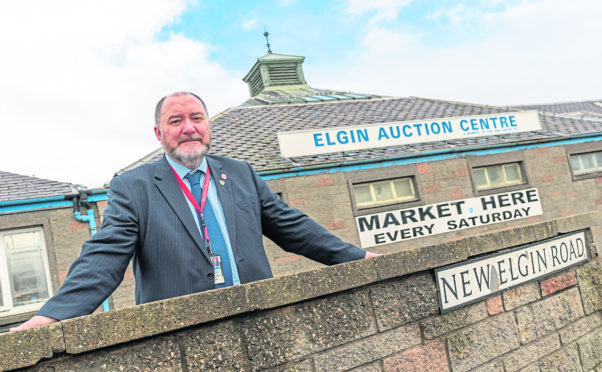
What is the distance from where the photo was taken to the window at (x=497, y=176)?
12781mm

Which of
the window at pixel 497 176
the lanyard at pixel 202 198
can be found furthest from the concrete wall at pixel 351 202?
the lanyard at pixel 202 198

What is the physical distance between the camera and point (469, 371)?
2811mm

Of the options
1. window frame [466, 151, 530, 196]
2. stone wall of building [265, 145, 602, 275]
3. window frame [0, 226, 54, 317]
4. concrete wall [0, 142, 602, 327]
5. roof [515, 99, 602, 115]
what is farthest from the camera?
roof [515, 99, 602, 115]

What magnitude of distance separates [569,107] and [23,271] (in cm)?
2756

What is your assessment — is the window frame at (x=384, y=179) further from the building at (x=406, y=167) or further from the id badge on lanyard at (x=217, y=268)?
the id badge on lanyard at (x=217, y=268)

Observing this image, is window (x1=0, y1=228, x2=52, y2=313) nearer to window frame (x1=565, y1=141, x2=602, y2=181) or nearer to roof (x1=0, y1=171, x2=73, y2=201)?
roof (x1=0, y1=171, x2=73, y2=201)

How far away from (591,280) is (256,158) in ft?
28.2

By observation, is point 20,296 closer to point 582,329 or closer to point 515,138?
point 582,329

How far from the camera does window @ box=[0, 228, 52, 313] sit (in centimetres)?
922

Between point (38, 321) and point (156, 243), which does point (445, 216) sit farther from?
point (38, 321)

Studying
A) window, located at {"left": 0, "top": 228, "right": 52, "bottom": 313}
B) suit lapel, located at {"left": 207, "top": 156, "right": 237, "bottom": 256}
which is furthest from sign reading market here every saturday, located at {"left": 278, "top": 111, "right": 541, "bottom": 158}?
suit lapel, located at {"left": 207, "top": 156, "right": 237, "bottom": 256}

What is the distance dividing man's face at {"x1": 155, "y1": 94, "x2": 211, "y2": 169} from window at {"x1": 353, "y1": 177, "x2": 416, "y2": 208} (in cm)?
936

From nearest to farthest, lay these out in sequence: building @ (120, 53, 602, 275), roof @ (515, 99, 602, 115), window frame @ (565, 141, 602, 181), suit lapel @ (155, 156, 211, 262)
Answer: suit lapel @ (155, 156, 211, 262) < building @ (120, 53, 602, 275) < window frame @ (565, 141, 602, 181) < roof @ (515, 99, 602, 115)

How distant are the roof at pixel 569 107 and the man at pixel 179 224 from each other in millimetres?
27093
